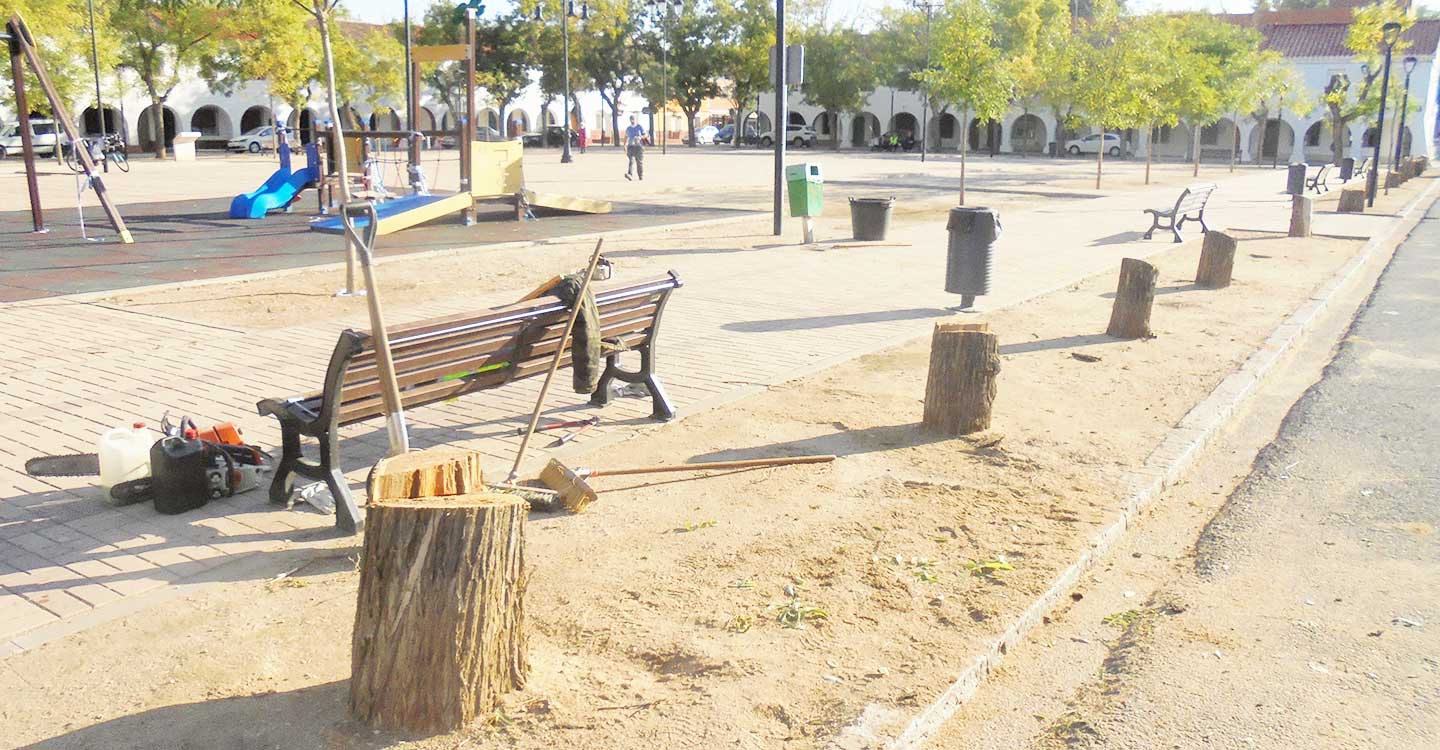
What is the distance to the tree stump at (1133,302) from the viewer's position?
9508 mm

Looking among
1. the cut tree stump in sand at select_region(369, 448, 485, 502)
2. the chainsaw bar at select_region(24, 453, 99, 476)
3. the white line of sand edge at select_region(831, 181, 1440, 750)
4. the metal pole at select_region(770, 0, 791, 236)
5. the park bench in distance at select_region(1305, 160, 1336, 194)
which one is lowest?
the white line of sand edge at select_region(831, 181, 1440, 750)

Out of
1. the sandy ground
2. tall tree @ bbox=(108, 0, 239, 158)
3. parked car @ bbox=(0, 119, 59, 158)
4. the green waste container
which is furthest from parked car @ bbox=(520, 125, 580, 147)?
the sandy ground

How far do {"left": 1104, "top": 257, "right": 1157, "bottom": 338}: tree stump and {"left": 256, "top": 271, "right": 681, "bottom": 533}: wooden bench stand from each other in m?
4.87

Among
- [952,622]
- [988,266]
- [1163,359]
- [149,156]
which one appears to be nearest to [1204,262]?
[988,266]

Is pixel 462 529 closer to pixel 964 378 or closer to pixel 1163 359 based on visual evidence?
pixel 964 378

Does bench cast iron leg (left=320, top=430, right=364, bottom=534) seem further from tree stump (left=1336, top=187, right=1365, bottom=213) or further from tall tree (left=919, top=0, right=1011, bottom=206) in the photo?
tree stump (left=1336, top=187, right=1365, bottom=213)

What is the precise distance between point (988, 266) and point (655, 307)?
193 inches

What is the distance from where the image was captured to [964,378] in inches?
253

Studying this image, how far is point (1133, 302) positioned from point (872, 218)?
23.5 feet

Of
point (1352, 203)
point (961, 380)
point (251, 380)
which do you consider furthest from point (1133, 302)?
point (1352, 203)

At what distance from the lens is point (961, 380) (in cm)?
645

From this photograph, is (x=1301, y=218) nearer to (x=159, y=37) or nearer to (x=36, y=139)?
→ (x=36, y=139)

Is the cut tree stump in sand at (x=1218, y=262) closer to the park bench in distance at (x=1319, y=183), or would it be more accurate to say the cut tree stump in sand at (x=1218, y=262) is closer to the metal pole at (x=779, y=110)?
the metal pole at (x=779, y=110)

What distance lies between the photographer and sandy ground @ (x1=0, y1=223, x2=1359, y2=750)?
338 cm
